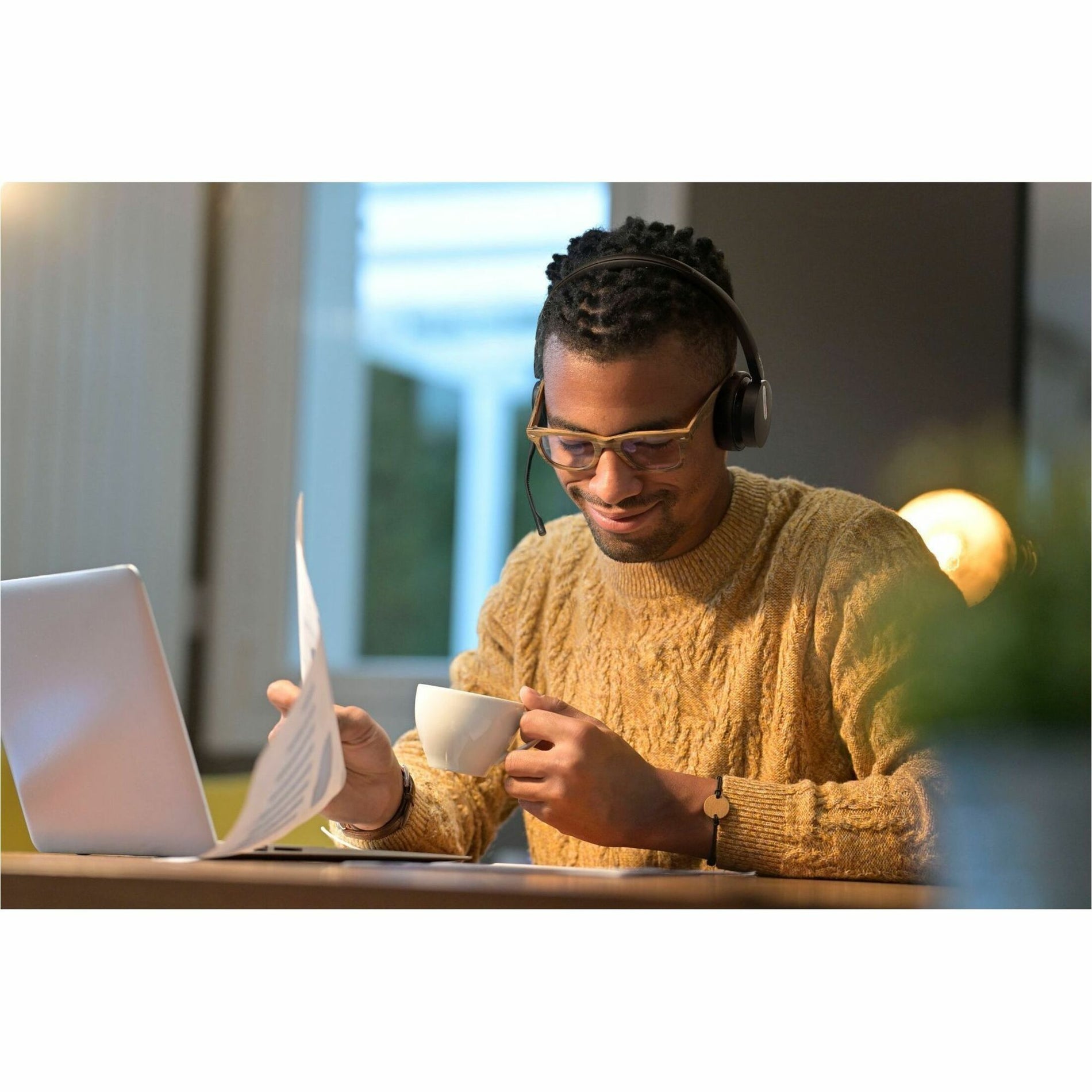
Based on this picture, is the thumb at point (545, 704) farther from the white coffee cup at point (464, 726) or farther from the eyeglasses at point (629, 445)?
the eyeglasses at point (629, 445)

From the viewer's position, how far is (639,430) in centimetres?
127

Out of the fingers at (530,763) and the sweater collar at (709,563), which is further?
the sweater collar at (709,563)

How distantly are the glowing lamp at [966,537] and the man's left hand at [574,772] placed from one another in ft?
1.05

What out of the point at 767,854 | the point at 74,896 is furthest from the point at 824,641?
the point at 74,896

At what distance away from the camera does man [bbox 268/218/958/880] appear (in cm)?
113

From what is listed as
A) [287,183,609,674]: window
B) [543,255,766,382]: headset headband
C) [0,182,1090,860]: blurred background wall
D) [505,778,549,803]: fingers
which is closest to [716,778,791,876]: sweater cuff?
[505,778,549,803]: fingers

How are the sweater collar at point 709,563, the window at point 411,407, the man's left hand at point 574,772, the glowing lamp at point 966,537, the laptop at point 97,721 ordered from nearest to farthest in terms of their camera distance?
1. the glowing lamp at point 966,537
2. the laptop at point 97,721
3. the man's left hand at point 574,772
4. the sweater collar at point 709,563
5. the window at point 411,407

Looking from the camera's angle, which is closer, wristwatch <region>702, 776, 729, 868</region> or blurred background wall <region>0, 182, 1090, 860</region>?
wristwatch <region>702, 776, 729, 868</region>

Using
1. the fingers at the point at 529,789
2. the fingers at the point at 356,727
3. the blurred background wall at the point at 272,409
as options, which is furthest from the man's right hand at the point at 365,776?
the blurred background wall at the point at 272,409

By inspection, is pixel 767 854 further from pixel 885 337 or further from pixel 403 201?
pixel 403 201

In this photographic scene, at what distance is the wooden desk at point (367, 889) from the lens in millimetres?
760

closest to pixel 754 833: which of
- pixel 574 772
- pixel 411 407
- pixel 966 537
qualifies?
pixel 574 772

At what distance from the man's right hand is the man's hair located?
0.46m

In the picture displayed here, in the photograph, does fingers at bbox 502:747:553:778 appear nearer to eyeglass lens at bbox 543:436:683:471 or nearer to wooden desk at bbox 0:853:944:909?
wooden desk at bbox 0:853:944:909
